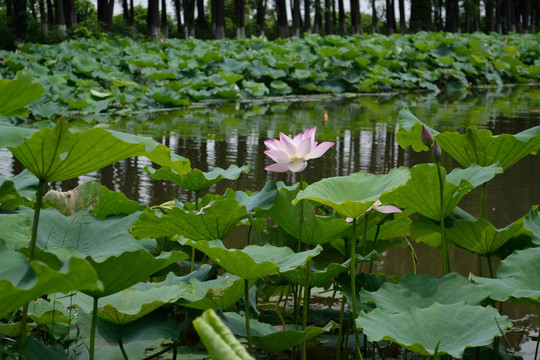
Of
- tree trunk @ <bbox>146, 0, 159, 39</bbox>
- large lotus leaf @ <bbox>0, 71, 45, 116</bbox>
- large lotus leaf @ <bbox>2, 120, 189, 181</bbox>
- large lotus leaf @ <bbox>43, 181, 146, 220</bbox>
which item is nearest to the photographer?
large lotus leaf @ <bbox>2, 120, 189, 181</bbox>

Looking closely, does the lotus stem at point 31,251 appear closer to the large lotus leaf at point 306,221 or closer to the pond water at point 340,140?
the large lotus leaf at point 306,221

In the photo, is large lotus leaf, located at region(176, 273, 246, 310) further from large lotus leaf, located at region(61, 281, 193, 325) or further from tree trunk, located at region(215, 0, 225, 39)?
tree trunk, located at region(215, 0, 225, 39)

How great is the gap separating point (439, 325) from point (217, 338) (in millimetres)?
651

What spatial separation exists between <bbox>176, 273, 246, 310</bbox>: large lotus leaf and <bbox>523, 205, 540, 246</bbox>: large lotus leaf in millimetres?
626

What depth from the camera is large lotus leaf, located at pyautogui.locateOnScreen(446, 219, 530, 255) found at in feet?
5.18

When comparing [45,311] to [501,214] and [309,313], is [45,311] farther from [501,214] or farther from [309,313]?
[501,214]

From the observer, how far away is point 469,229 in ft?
5.26

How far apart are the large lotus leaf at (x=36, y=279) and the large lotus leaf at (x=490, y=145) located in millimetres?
1101

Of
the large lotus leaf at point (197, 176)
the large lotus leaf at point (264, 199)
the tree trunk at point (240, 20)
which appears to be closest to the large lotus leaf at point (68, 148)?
the large lotus leaf at point (264, 199)

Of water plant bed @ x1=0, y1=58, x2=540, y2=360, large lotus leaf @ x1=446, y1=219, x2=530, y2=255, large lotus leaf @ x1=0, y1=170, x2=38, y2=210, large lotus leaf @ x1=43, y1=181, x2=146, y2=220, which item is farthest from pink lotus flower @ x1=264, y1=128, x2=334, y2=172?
large lotus leaf @ x1=0, y1=170, x2=38, y2=210

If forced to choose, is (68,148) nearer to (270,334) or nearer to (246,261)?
(246,261)

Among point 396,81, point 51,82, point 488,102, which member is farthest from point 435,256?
point 396,81

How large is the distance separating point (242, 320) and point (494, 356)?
56cm

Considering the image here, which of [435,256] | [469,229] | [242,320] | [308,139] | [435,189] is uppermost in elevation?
[308,139]
